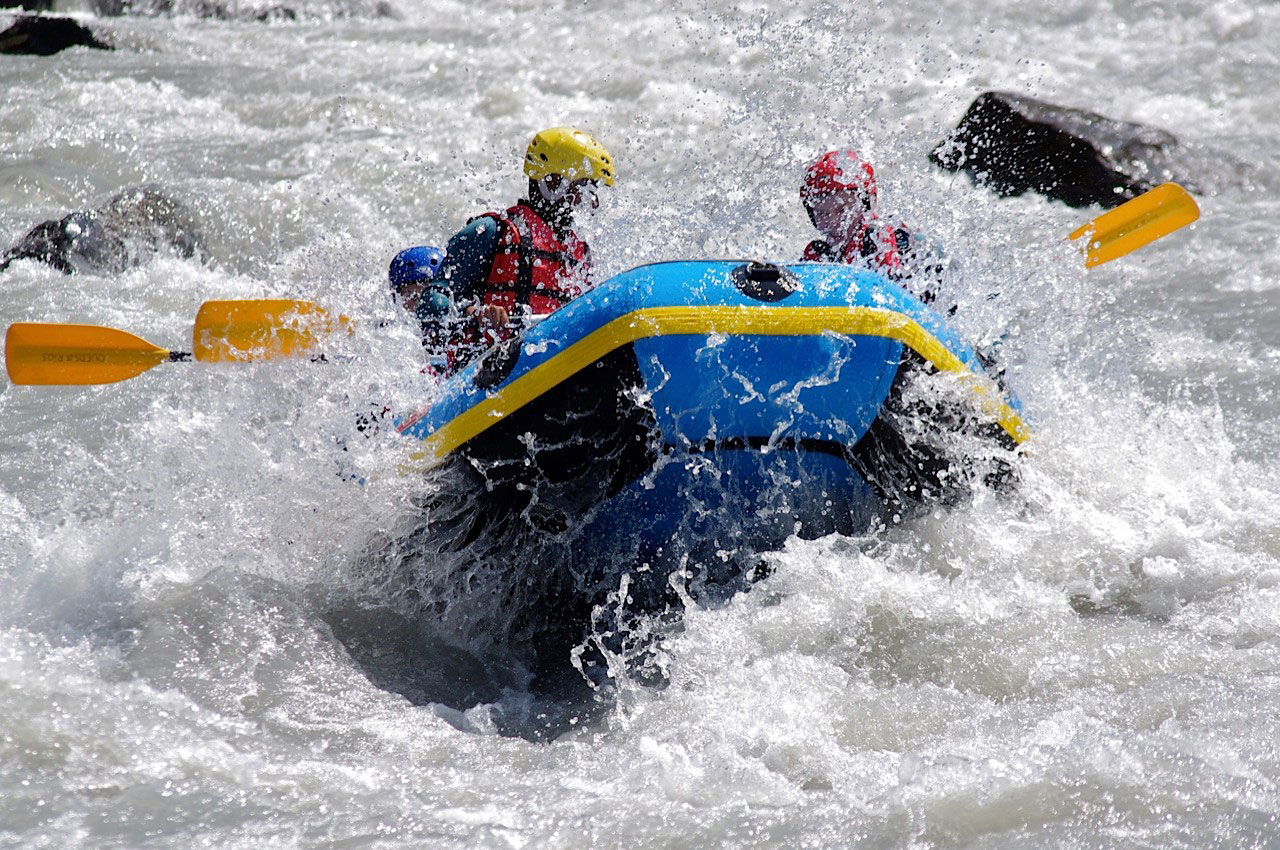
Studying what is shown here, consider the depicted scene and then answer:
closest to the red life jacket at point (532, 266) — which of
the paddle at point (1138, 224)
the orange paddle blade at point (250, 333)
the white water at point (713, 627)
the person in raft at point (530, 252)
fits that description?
the person in raft at point (530, 252)

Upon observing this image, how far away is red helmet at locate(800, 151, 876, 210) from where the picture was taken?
4.50 meters

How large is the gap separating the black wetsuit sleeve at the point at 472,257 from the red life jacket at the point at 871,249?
1.12m

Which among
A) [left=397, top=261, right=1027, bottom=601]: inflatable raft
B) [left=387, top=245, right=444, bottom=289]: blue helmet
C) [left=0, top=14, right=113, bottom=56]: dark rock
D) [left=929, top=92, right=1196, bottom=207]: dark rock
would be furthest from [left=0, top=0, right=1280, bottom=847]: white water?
[left=0, top=14, right=113, bottom=56]: dark rock

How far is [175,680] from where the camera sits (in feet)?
11.0

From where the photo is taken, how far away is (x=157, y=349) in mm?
4316

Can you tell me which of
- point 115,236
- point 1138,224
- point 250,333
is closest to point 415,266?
point 250,333

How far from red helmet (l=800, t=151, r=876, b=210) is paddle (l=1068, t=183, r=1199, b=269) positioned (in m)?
0.97

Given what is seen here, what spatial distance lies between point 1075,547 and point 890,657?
2.60ft

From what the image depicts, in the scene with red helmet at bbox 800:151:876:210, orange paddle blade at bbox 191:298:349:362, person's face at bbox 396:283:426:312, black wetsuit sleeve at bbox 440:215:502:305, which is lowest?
person's face at bbox 396:283:426:312

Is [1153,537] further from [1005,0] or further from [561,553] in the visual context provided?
[1005,0]

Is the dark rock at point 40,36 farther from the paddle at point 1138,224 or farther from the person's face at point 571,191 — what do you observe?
the paddle at point 1138,224

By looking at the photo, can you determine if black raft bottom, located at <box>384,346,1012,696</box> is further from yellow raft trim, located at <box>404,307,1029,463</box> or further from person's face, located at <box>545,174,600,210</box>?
person's face, located at <box>545,174,600,210</box>

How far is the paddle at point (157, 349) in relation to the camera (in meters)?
4.07

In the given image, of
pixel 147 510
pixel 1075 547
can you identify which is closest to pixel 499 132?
pixel 147 510
